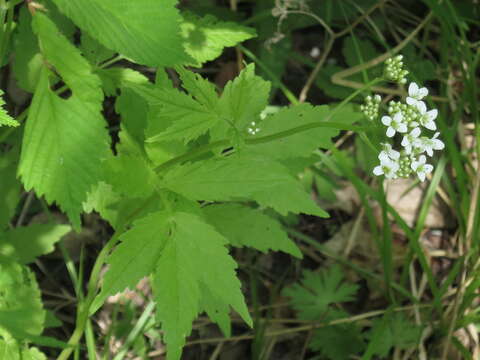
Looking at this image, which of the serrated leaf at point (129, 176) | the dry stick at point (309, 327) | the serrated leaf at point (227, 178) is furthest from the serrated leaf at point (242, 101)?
the dry stick at point (309, 327)

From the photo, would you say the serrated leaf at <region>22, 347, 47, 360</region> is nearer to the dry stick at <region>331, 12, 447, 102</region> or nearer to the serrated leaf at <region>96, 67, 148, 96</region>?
the serrated leaf at <region>96, 67, 148, 96</region>

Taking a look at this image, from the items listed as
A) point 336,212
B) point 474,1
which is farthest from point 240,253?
point 474,1

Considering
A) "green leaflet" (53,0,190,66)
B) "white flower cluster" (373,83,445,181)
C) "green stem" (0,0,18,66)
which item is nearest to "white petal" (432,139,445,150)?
"white flower cluster" (373,83,445,181)

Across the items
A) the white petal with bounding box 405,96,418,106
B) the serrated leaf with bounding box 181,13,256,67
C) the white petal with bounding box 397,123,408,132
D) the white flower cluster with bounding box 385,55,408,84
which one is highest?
the serrated leaf with bounding box 181,13,256,67

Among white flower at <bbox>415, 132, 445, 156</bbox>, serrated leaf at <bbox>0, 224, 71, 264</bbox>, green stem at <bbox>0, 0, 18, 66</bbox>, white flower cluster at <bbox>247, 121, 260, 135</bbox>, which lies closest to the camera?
white flower at <bbox>415, 132, 445, 156</bbox>

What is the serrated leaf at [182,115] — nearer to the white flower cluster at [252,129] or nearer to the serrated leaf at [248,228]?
the white flower cluster at [252,129]

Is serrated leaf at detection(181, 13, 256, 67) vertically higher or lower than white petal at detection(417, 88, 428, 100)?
higher
